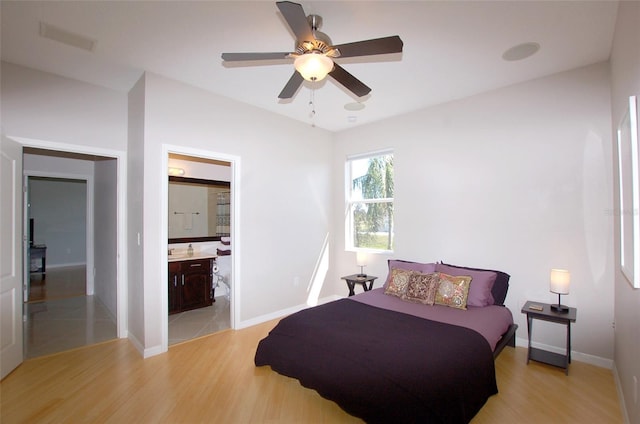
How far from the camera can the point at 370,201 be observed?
190 inches

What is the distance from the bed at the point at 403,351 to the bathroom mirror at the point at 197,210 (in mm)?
3010

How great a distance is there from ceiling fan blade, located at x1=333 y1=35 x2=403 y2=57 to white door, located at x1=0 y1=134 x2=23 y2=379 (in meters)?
3.06

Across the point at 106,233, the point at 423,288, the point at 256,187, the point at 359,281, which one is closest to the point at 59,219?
the point at 106,233

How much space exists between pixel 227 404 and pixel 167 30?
300cm

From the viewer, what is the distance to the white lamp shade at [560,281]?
2.78 m

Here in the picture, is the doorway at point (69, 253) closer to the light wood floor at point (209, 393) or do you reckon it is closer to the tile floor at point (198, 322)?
the tile floor at point (198, 322)

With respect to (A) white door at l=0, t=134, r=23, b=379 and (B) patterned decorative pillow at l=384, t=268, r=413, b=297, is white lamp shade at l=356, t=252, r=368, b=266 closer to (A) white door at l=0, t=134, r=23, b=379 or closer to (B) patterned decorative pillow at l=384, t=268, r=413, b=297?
(B) patterned decorative pillow at l=384, t=268, r=413, b=297

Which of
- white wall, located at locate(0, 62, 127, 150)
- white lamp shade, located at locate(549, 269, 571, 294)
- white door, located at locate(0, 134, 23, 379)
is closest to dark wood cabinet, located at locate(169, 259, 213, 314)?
white door, located at locate(0, 134, 23, 379)

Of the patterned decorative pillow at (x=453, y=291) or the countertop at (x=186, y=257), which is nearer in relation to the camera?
the patterned decorative pillow at (x=453, y=291)

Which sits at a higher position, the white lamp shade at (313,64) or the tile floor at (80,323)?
the white lamp shade at (313,64)

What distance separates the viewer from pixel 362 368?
77.4 inches

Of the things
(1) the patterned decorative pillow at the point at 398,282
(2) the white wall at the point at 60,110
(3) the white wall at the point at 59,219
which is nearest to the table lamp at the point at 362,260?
(1) the patterned decorative pillow at the point at 398,282

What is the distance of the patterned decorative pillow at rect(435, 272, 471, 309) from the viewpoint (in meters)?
3.02

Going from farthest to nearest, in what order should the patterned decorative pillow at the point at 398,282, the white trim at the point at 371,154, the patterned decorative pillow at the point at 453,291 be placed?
the white trim at the point at 371,154
the patterned decorative pillow at the point at 398,282
the patterned decorative pillow at the point at 453,291
